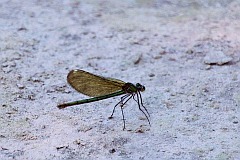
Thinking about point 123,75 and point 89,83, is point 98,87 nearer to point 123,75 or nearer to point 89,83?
point 89,83

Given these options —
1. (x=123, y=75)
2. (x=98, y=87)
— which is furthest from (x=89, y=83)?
(x=123, y=75)

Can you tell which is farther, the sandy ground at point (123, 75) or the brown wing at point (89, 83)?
the brown wing at point (89, 83)

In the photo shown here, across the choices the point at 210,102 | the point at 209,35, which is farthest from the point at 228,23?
the point at 210,102

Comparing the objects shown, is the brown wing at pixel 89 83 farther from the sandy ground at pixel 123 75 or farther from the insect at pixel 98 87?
the sandy ground at pixel 123 75

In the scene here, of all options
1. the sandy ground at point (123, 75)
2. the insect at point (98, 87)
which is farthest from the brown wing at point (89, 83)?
the sandy ground at point (123, 75)

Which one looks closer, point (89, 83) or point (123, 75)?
point (89, 83)

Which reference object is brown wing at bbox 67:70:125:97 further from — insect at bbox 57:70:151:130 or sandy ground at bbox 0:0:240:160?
sandy ground at bbox 0:0:240:160
